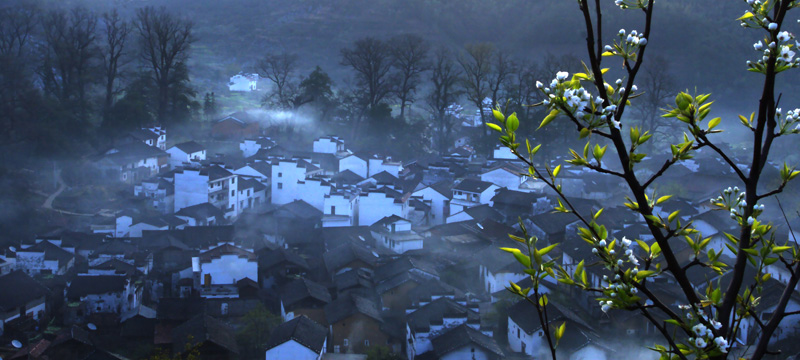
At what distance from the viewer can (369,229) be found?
9680mm

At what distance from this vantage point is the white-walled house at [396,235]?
8883 mm

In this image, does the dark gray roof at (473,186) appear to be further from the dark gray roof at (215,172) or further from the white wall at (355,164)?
the dark gray roof at (215,172)

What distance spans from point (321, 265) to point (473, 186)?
134 inches

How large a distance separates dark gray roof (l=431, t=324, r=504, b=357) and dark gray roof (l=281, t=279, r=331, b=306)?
1.55 m

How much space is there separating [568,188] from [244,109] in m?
9.76

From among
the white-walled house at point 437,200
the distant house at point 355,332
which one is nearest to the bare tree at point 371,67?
the white-walled house at point 437,200

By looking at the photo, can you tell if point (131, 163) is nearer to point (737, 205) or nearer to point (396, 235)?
point (396, 235)

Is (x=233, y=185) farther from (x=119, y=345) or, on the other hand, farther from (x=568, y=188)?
(x=568, y=188)

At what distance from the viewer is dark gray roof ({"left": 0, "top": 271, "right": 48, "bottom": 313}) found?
675 cm

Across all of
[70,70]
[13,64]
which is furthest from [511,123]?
[70,70]

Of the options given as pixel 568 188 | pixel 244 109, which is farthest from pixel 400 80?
pixel 568 188

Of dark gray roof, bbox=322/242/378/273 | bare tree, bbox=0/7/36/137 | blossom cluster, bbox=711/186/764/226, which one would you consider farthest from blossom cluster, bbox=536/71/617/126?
bare tree, bbox=0/7/36/137

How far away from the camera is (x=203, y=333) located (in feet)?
20.0

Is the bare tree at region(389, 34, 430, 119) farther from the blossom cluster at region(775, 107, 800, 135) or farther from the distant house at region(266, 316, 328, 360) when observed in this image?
the blossom cluster at region(775, 107, 800, 135)
